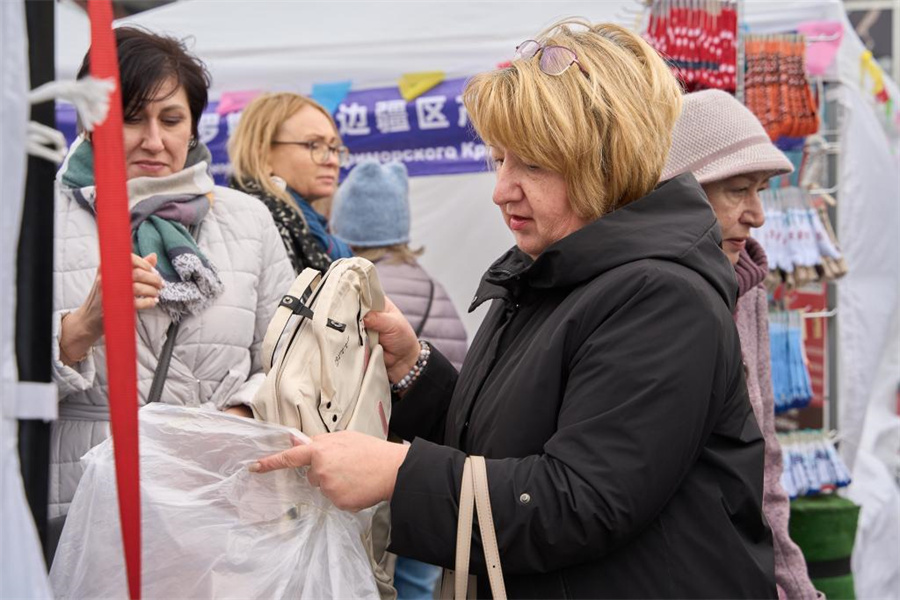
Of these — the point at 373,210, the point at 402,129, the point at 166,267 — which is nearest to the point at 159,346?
the point at 166,267

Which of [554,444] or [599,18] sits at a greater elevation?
[599,18]

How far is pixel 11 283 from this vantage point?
3.61 ft

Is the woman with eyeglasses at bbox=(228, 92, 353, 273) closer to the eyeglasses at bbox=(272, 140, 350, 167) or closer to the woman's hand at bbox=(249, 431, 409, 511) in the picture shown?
the eyeglasses at bbox=(272, 140, 350, 167)

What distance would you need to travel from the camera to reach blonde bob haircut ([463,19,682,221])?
1.53 meters

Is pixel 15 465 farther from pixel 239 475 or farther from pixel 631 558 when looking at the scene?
pixel 631 558

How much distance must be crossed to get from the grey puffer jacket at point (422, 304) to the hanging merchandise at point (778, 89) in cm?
141

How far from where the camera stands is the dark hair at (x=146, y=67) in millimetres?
2166

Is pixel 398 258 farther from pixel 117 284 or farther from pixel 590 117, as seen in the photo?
pixel 117 284

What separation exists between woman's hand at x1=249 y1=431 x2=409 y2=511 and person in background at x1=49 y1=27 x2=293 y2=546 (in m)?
0.56

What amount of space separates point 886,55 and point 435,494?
326 inches

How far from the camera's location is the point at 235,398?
207 centimetres

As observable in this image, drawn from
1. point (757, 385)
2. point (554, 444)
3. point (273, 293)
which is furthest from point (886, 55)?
point (554, 444)

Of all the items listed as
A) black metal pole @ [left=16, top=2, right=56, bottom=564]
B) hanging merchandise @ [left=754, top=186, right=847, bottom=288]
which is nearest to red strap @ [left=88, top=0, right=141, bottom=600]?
black metal pole @ [left=16, top=2, right=56, bottom=564]

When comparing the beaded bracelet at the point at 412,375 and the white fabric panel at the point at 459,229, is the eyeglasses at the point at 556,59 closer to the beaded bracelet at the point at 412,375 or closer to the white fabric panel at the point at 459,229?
the beaded bracelet at the point at 412,375
